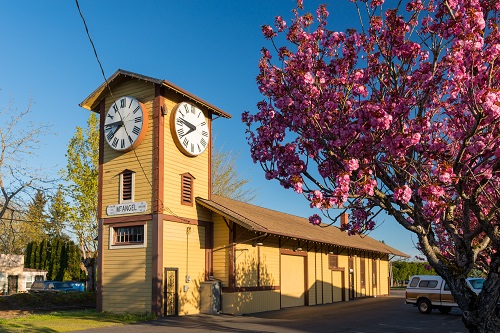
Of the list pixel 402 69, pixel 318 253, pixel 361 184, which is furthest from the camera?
pixel 318 253

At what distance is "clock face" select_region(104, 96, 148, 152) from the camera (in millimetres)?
23172

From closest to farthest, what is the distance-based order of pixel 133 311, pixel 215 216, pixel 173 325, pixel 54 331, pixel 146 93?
pixel 54 331, pixel 173 325, pixel 133 311, pixel 146 93, pixel 215 216

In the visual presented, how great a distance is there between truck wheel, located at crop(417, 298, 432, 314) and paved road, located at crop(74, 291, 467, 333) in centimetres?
31

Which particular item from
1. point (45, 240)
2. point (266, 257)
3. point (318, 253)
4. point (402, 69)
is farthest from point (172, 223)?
point (45, 240)

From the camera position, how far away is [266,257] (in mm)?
27078

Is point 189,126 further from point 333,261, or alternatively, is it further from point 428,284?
point 333,261

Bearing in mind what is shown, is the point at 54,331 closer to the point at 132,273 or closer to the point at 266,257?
the point at 132,273

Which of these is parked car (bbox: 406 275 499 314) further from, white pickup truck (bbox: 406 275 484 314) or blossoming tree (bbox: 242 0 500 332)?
blossoming tree (bbox: 242 0 500 332)

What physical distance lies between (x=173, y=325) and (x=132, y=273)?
157 inches

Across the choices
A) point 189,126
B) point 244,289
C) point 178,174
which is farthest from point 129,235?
point 244,289

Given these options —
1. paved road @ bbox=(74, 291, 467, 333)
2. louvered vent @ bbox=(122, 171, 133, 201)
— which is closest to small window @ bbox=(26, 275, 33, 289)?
louvered vent @ bbox=(122, 171, 133, 201)

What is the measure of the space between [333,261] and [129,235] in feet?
54.1

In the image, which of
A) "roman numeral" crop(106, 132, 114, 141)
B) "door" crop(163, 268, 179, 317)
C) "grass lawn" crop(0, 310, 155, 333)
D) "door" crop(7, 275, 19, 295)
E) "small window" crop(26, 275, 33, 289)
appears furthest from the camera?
"small window" crop(26, 275, 33, 289)

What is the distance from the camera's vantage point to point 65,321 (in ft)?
66.4
